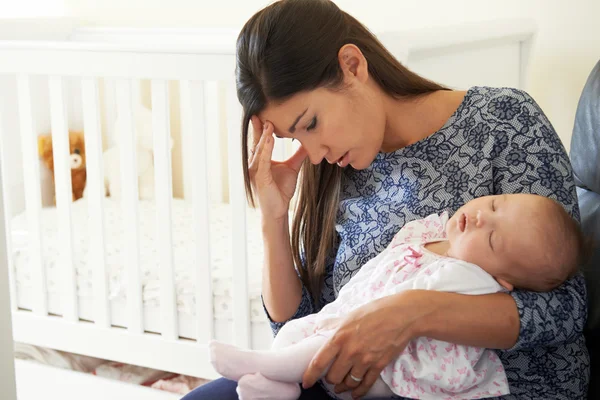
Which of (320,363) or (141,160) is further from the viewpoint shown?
(141,160)

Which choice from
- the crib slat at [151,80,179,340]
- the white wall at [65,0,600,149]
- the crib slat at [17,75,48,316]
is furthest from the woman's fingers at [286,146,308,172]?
the white wall at [65,0,600,149]

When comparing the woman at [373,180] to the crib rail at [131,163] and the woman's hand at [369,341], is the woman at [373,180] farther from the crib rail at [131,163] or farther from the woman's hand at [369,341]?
the crib rail at [131,163]

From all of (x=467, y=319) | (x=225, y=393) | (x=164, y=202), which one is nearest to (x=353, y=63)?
(x=467, y=319)

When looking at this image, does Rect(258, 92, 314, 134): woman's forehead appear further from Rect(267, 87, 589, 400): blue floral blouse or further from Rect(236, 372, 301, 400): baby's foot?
Rect(236, 372, 301, 400): baby's foot

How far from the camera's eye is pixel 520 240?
1150 mm

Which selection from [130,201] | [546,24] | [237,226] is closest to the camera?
[237,226]

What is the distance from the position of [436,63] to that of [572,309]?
41.6 inches

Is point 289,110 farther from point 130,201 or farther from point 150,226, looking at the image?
point 150,226

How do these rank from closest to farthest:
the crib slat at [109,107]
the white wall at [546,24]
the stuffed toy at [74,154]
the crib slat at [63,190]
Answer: the crib slat at [63,190], the white wall at [546,24], the stuffed toy at [74,154], the crib slat at [109,107]

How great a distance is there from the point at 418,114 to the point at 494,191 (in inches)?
7.3

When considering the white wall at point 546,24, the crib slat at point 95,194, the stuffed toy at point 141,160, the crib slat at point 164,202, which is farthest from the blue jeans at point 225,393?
the stuffed toy at point 141,160

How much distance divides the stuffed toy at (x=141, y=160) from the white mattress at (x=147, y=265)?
0.53 feet

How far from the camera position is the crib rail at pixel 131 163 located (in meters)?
1.97

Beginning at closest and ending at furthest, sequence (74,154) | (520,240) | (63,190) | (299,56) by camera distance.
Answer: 1. (520,240)
2. (299,56)
3. (63,190)
4. (74,154)
